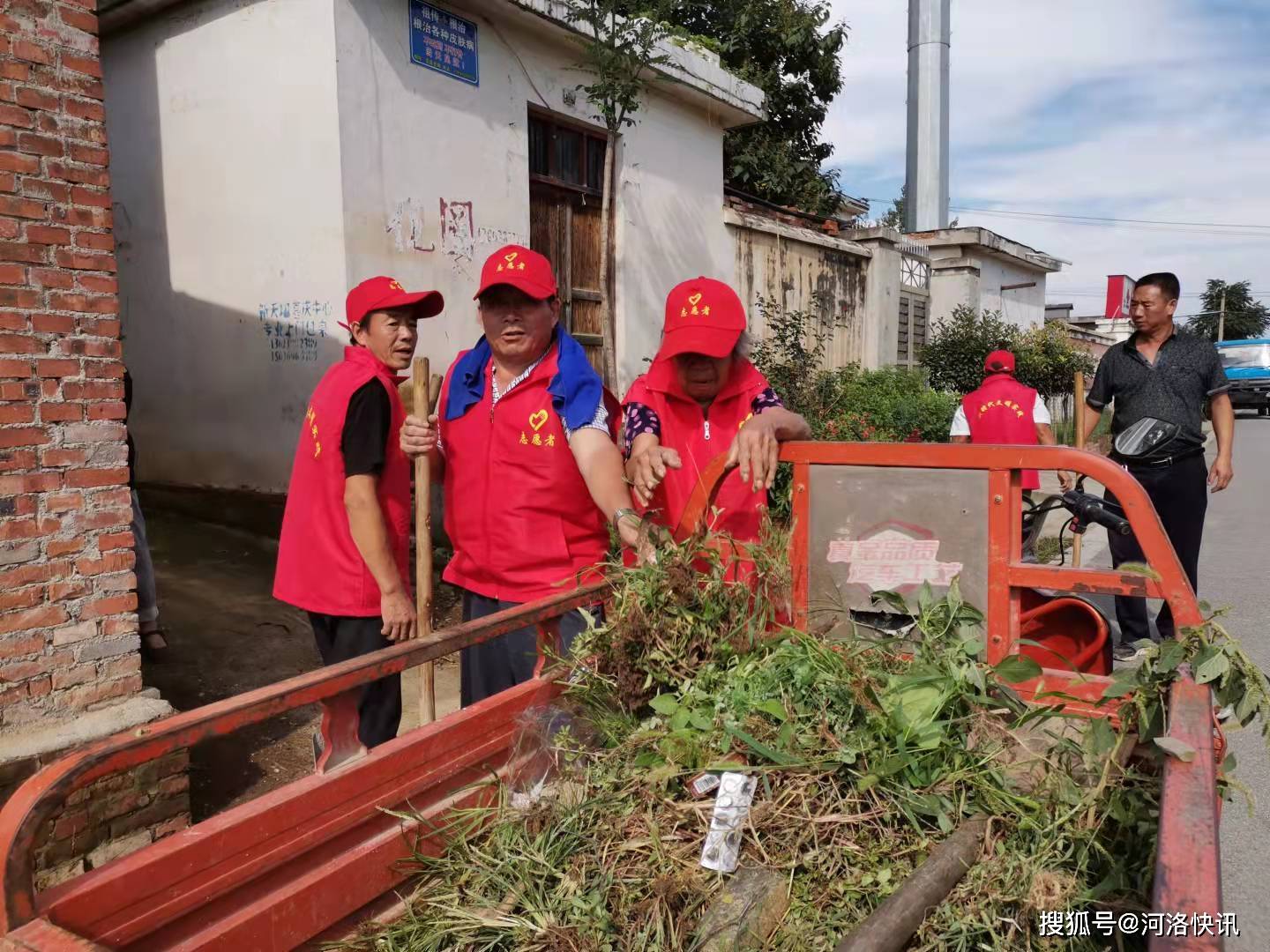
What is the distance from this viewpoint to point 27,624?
9.12ft

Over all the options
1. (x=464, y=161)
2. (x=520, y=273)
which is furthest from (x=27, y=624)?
(x=464, y=161)

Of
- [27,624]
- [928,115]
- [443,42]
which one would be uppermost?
[928,115]

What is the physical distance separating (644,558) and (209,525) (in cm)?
508

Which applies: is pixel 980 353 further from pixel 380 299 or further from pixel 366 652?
pixel 366 652

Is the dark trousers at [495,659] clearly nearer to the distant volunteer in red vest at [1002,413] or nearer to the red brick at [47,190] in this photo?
the red brick at [47,190]

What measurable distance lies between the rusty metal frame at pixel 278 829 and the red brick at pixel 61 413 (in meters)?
1.83

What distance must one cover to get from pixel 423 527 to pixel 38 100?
1846 mm

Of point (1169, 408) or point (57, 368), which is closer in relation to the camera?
point (57, 368)

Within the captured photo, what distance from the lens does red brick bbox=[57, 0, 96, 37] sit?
288cm

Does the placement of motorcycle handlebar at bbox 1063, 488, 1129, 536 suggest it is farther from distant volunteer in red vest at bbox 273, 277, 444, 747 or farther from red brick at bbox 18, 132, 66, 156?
red brick at bbox 18, 132, 66, 156

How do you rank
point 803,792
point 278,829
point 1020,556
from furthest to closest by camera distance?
point 1020,556 → point 803,792 → point 278,829

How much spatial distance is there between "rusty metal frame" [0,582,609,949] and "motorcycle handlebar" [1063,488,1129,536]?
171 cm

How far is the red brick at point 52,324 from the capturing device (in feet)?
9.21

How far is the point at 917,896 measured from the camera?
1.34 m
